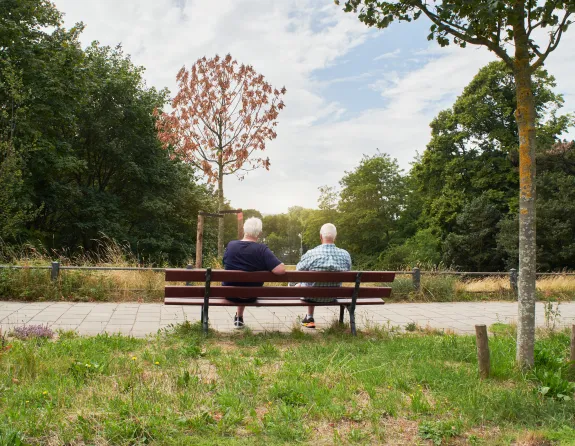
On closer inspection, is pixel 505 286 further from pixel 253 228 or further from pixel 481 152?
pixel 481 152

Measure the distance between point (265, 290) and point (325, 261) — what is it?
3.23 ft

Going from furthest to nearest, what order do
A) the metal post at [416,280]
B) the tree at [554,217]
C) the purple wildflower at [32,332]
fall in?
the tree at [554,217]
the metal post at [416,280]
the purple wildflower at [32,332]

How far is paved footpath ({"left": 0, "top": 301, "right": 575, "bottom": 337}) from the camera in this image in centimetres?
702

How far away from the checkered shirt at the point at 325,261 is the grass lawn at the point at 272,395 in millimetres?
1429

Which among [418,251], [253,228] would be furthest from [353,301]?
[418,251]

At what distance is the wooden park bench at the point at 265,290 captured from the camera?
6043 mm

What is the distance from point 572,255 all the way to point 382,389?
104 ft

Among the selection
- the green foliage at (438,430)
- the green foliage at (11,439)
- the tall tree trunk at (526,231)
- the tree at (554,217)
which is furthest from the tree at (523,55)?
the tree at (554,217)

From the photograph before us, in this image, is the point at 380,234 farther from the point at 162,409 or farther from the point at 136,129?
the point at 162,409

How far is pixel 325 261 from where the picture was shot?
6.82m

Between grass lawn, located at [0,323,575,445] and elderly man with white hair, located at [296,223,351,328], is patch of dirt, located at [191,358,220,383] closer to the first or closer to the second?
grass lawn, located at [0,323,575,445]

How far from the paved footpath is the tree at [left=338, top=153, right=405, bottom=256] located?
Answer: 3869 cm

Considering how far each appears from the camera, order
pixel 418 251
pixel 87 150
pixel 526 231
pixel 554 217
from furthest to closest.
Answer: pixel 418 251
pixel 87 150
pixel 554 217
pixel 526 231

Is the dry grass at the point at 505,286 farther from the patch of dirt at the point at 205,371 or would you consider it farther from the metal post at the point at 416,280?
the patch of dirt at the point at 205,371
